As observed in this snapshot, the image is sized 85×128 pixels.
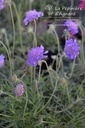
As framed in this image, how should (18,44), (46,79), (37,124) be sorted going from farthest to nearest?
(18,44)
(46,79)
(37,124)

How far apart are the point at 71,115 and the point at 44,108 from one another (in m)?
0.11

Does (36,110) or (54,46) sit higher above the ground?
(54,46)

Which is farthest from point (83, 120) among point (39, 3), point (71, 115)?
point (39, 3)

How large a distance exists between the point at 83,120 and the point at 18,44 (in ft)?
2.71

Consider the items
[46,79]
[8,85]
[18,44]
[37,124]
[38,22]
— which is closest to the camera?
[37,124]

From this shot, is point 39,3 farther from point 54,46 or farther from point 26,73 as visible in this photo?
point 26,73

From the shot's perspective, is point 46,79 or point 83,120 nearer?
point 83,120

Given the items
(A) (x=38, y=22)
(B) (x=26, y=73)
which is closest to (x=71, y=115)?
(B) (x=26, y=73)

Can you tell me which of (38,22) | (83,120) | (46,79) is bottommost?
(83,120)

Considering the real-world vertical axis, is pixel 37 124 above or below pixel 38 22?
below

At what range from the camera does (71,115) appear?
125 cm

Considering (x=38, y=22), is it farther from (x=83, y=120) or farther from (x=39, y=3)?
(x=83, y=120)

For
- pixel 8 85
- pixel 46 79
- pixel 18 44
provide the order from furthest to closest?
pixel 18 44 < pixel 46 79 < pixel 8 85

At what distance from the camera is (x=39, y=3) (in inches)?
93.5
